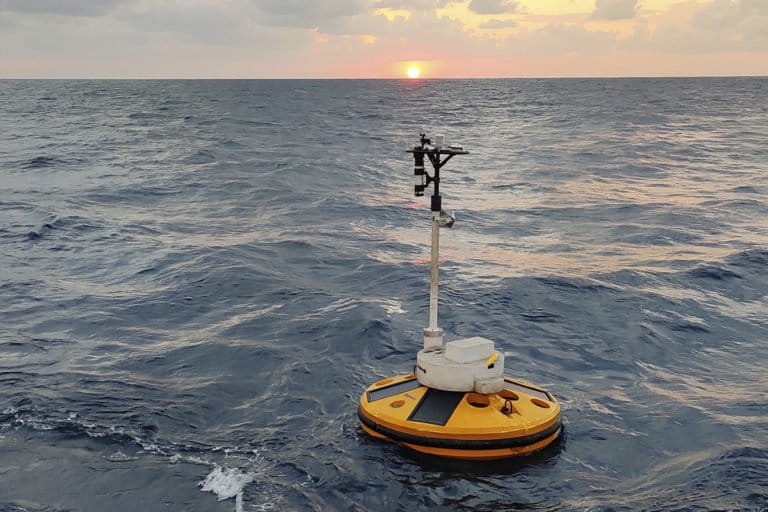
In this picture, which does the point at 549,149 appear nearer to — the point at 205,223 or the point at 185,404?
the point at 205,223

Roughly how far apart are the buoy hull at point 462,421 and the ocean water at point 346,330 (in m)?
0.34

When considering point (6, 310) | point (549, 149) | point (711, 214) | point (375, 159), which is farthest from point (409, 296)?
point (549, 149)

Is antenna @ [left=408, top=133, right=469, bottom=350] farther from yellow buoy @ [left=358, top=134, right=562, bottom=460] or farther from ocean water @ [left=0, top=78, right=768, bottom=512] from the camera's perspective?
ocean water @ [left=0, top=78, right=768, bottom=512]

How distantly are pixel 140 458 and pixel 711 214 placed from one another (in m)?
31.1

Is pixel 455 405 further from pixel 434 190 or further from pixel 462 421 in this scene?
pixel 434 190

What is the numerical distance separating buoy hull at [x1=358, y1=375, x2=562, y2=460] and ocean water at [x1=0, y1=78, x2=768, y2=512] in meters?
0.34

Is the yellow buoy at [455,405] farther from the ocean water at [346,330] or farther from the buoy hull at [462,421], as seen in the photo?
the ocean water at [346,330]

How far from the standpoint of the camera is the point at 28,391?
15422mm

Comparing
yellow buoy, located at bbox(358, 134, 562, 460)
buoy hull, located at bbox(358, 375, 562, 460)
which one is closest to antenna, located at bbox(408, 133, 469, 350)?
yellow buoy, located at bbox(358, 134, 562, 460)

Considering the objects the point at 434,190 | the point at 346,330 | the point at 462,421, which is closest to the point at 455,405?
the point at 462,421

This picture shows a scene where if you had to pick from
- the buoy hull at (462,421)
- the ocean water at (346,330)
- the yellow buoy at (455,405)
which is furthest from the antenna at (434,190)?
the ocean water at (346,330)

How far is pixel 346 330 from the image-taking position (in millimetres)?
19547

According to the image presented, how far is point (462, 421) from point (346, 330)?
7.80 meters

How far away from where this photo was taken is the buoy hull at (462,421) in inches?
474
